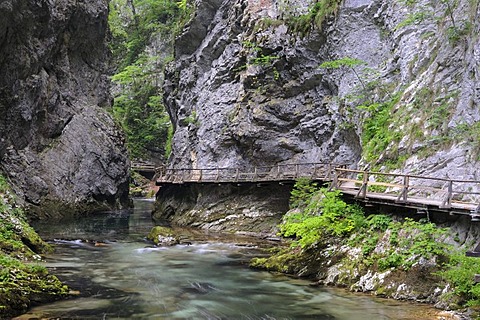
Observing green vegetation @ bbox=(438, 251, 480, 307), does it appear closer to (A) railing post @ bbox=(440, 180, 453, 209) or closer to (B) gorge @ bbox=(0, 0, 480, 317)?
(B) gorge @ bbox=(0, 0, 480, 317)

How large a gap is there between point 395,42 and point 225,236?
41.1ft

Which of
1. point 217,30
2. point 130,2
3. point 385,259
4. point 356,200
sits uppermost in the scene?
point 130,2

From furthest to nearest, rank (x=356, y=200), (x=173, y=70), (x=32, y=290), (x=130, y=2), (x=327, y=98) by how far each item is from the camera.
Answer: (x=130, y=2) < (x=173, y=70) < (x=327, y=98) < (x=356, y=200) < (x=32, y=290)

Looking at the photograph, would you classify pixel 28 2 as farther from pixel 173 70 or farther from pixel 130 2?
pixel 130 2

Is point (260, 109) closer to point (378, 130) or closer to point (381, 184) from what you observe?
point (378, 130)

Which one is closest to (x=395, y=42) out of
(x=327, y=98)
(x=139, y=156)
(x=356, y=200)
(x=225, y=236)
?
(x=327, y=98)

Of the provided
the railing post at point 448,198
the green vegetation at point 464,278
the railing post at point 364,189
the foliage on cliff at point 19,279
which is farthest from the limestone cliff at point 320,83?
the foliage on cliff at point 19,279

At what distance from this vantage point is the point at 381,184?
1180 cm

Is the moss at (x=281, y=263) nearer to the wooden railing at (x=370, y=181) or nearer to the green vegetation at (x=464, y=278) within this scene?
the wooden railing at (x=370, y=181)

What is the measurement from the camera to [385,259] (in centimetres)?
1043

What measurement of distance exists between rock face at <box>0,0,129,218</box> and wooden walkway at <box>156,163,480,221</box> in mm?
4993

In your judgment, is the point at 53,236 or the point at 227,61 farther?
the point at 227,61

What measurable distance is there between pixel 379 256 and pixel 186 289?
5.09 m

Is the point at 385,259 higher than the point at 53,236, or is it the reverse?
the point at 385,259
